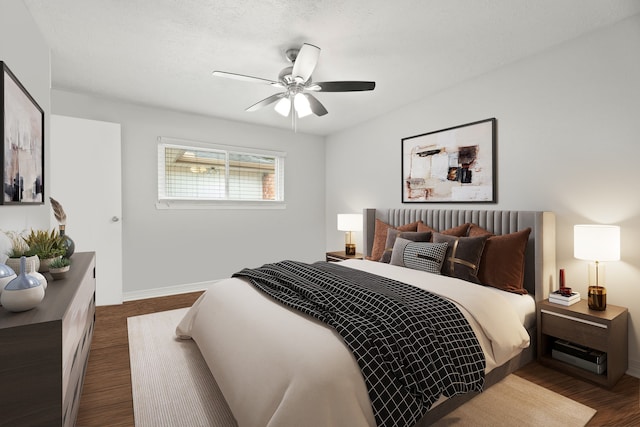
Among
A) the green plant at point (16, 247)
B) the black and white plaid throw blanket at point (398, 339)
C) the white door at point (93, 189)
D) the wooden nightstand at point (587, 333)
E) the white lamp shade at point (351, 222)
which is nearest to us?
the black and white plaid throw blanket at point (398, 339)

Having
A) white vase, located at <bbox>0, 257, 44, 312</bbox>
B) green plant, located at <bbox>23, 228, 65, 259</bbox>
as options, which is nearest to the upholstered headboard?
white vase, located at <bbox>0, 257, 44, 312</bbox>

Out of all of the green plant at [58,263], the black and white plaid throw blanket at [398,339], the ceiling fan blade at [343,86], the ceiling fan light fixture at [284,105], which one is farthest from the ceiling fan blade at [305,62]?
the green plant at [58,263]

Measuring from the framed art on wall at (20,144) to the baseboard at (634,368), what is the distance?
13.5ft

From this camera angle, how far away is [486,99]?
3.14 meters

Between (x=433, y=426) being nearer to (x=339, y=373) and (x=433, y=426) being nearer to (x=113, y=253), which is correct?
(x=339, y=373)

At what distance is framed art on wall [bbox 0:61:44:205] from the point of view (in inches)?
65.6

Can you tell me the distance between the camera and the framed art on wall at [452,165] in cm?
313

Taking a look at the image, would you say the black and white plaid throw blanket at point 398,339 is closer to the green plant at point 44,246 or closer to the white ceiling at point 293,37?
the green plant at point 44,246

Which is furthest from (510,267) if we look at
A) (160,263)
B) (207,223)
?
(160,263)

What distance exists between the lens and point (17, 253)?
1716mm

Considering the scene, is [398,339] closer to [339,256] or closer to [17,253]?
[17,253]

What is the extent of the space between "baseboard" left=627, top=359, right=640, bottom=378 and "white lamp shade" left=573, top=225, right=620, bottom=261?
2.61 ft

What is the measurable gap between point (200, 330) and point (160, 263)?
2183 millimetres

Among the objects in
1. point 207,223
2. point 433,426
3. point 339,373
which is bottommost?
point 433,426
